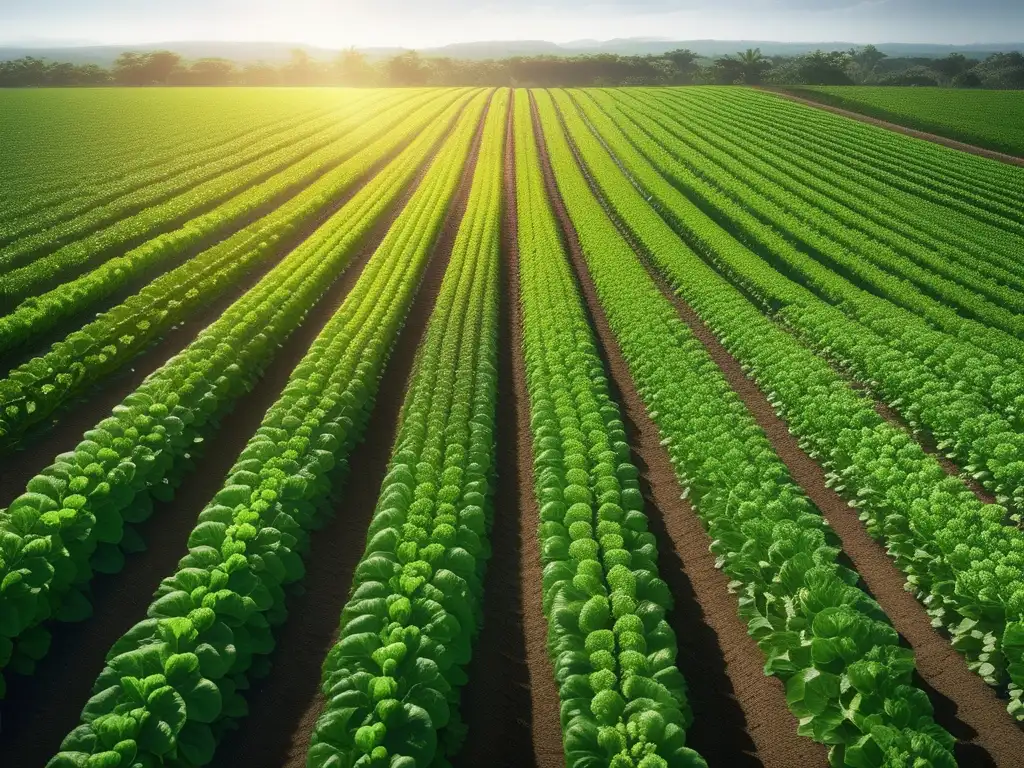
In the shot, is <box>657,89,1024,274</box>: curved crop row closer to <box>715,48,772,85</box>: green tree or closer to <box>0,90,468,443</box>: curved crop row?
<box>0,90,468,443</box>: curved crop row

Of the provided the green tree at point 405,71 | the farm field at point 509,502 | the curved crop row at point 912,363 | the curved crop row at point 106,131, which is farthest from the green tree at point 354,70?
the curved crop row at point 912,363

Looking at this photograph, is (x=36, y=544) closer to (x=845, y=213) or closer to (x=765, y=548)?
(x=765, y=548)

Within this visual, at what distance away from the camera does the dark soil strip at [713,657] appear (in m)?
8.07

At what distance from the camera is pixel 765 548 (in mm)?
10102

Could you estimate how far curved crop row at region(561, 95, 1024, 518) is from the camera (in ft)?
42.0

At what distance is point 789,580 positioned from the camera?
927 cm

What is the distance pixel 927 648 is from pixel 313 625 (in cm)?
909

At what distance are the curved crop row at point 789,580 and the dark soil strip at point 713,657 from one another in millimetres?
336

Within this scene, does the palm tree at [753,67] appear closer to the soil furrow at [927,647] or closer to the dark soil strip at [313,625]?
the soil furrow at [927,647]

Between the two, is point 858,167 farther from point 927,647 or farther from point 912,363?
point 927,647

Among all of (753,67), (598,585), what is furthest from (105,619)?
(753,67)

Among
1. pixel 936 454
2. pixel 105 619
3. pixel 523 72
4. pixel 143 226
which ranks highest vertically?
pixel 523 72

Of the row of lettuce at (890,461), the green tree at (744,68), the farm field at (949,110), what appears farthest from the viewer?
the green tree at (744,68)

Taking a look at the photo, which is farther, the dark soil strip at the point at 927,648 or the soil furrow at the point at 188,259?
the soil furrow at the point at 188,259
